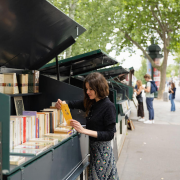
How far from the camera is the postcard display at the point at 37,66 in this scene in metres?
1.77

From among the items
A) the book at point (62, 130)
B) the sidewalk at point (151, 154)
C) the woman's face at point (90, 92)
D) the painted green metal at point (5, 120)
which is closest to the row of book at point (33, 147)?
the book at point (62, 130)

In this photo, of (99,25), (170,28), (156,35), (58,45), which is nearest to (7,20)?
(58,45)

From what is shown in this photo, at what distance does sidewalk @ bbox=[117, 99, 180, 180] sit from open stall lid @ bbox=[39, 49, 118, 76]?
2.13m

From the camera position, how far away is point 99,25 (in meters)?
12.0

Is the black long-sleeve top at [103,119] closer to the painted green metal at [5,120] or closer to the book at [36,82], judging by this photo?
the painted green metal at [5,120]

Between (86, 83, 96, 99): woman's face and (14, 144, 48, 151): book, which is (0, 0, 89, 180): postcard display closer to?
(14, 144, 48, 151): book

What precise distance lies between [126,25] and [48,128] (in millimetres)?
16767

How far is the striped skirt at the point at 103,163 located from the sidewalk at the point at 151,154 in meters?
1.75

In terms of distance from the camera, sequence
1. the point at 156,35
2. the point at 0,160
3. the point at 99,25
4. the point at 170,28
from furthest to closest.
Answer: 1. the point at 156,35
2. the point at 170,28
3. the point at 99,25
4. the point at 0,160

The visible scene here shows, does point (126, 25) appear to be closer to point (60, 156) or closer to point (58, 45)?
point (58, 45)

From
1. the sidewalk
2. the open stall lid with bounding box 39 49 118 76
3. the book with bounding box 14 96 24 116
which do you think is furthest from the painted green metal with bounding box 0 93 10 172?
the sidewalk

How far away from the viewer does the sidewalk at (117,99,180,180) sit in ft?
14.3

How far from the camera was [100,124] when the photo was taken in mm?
2512

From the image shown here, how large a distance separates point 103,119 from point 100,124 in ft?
0.22
